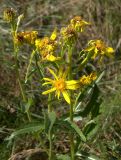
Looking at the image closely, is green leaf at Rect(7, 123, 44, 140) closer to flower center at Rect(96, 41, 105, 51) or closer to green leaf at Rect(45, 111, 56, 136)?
green leaf at Rect(45, 111, 56, 136)

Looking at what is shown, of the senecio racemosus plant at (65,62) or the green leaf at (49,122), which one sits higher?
the senecio racemosus plant at (65,62)

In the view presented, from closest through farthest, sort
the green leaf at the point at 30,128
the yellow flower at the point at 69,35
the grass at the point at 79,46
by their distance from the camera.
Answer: the yellow flower at the point at 69,35 < the green leaf at the point at 30,128 < the grass at the point at 79,46

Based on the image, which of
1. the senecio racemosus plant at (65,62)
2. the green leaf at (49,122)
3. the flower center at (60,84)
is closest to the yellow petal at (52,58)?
the senecio racemosus plant at (65,62)

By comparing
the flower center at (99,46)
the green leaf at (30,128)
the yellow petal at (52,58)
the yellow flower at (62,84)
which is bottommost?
the green leaf at (30,128)

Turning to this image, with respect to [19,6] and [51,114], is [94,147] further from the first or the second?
[19,6]

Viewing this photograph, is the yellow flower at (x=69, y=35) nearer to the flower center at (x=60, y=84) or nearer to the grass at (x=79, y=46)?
the flower center at (x=60, y=84)

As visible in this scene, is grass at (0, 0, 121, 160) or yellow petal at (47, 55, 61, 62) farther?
grass at (0, 0, 121, 160)

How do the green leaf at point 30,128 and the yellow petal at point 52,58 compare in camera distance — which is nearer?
the yellow petal at point 52,58

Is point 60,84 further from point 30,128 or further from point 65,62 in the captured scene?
point 30,128

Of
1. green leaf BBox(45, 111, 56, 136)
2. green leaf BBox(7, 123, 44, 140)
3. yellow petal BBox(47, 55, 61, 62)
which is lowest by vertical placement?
green leaf BBox(7, 123, 44, 140)

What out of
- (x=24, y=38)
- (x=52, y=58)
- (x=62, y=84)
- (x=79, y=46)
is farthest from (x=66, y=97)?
(x=79, y=46)

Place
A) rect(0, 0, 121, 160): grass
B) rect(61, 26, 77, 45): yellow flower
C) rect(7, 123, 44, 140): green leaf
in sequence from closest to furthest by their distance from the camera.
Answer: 1. rect(61, 26, 77, 45): yellow flower
2. rect(7, 123, 44, 140): green leaf
3. rect(0, 0, 121, 160): grass

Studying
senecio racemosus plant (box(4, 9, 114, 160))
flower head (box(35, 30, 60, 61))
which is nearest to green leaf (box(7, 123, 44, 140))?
senecio racemosus plant (box(4, 9, 114, 160))

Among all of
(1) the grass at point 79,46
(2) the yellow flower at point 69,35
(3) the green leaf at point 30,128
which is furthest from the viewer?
(1) the grass at point 79,46
